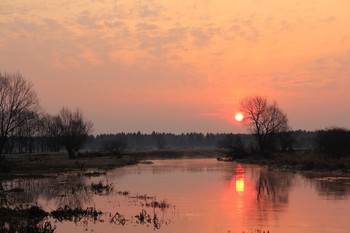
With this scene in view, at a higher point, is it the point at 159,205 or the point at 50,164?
the point at 50,164

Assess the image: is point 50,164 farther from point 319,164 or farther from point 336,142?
point 336,142

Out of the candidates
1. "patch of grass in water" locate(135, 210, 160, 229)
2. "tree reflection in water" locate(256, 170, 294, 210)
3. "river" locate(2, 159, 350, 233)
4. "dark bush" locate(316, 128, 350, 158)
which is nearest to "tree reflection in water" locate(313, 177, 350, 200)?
"river" locate(2, 159, 350, 233)

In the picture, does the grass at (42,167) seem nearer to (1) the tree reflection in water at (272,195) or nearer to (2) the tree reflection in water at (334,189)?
(1) the tree reflection in water at (272,195)

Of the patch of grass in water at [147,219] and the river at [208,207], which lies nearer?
the river at [208,207]

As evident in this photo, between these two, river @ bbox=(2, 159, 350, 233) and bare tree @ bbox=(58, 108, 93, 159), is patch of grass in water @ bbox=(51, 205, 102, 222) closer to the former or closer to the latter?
river @ bbox=(2, 159, 350, 233)

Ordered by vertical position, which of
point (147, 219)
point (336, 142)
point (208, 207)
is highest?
point (336, 142)

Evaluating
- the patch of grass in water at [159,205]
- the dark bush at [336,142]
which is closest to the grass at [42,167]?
the patch of grass in water at [159,205]

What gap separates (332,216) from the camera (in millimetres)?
19672

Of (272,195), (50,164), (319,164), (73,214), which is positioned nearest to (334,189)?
(272,195)

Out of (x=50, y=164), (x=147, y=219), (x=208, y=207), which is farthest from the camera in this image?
(x=50, y=164)

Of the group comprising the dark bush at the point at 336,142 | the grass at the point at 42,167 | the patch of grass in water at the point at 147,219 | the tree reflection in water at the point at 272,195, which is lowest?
the tree reflection in water at the point at 272,195

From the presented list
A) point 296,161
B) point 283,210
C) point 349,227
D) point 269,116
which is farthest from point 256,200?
point 269,116

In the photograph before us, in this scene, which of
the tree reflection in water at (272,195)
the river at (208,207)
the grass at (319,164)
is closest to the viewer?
the river at (208,207)

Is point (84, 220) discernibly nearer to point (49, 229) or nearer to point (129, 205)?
point (49, 229)
